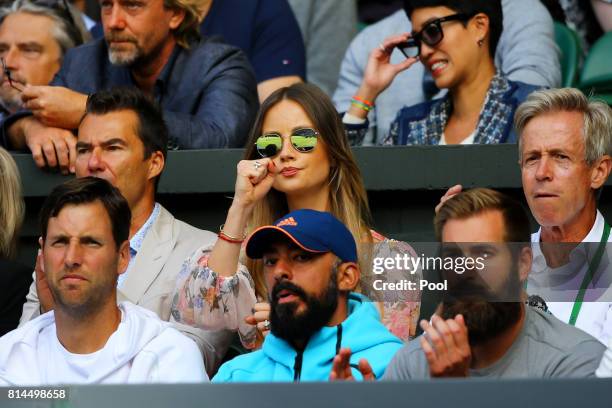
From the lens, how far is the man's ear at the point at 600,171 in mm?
5309

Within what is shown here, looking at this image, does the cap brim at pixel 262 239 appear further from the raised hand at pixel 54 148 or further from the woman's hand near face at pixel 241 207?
the raised hand at pixel 54 148

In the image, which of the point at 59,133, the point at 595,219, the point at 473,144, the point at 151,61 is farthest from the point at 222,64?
the point at 595,219

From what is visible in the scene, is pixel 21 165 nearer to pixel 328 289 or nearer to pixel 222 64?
pixel 222 64

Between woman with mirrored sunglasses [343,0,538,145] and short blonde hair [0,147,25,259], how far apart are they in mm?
1492

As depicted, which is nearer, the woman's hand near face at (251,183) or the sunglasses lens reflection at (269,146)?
the woman's hand near face at (251,183)

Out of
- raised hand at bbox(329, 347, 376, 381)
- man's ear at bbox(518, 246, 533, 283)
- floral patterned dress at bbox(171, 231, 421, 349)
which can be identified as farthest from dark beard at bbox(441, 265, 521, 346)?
floral patterned dress at bbox(171, 231, 421, 349)

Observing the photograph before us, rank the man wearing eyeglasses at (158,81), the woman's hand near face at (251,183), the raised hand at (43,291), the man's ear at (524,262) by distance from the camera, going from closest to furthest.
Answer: the man's ear at (524,262) < the woman's hand near face at (251,183) < the raised hand at (43,291) < the man wearing eyeglasses at (158,81)

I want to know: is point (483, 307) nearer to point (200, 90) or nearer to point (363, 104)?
point (363, 104)

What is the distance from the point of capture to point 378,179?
247 inches

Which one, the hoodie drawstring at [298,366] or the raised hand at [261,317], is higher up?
the raised hand at [261,317]

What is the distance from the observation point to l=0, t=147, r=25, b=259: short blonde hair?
5961 mm

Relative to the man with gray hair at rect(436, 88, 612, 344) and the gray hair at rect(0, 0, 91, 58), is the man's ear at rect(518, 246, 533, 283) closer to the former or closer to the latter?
the man with gray hair at rect(436, 88, 612, 344)

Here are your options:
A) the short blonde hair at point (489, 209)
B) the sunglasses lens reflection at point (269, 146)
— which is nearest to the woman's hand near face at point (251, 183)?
the sunglasses lens reflection at point (269, 146)

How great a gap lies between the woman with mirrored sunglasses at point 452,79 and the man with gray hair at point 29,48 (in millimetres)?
1596
